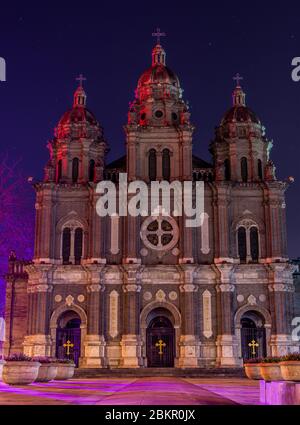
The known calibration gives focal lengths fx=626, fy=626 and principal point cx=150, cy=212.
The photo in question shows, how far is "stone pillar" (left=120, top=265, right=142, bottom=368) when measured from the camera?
139ft

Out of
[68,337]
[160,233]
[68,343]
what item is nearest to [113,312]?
[68,337]

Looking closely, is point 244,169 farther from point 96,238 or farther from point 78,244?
point 78,244

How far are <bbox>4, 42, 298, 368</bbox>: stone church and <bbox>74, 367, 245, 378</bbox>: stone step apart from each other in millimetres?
2004

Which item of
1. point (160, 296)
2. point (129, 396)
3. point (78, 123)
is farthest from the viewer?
point (78, 123)

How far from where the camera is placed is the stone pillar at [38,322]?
43022mm

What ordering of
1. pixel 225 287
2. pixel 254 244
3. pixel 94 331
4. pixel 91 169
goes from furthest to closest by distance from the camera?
pixel 91 169
pixel 254 244
pixel 225 287
pixel 94 331

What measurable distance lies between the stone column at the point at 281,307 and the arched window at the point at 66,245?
1455 centimetres

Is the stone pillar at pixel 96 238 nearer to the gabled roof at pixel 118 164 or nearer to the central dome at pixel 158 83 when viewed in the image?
the gabled roof at pixel 118 164

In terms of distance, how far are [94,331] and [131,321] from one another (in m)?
2.63

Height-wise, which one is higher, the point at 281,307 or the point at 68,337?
the point at 281,307

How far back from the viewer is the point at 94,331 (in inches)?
1694

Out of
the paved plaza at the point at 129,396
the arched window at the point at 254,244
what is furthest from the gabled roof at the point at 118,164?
the paved plaza at the point at 129,396

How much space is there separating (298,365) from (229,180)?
32.5m

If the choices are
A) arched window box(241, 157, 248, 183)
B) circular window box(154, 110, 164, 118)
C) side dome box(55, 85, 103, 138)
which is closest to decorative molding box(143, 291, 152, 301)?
arched window box(241, 157, 248, 183)
